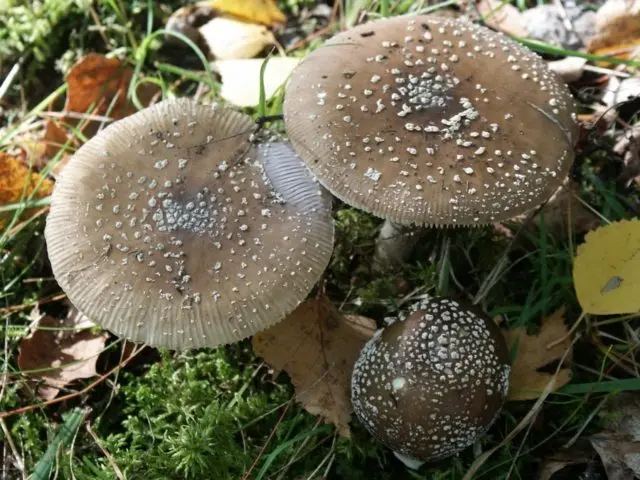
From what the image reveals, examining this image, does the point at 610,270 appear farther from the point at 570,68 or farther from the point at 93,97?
the point at 93,97

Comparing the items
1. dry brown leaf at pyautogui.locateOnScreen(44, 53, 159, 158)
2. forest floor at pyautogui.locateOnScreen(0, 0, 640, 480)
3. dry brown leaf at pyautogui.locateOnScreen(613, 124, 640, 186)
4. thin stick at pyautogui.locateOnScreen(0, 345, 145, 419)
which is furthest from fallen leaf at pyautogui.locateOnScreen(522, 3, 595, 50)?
thin stick at pyautogui.locateOnScreen(0, 345, 145, 419)

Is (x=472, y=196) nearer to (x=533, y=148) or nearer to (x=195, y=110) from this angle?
(x=533, y=148)

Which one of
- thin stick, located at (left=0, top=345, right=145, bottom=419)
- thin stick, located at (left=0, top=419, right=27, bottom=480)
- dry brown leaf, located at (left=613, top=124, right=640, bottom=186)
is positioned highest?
dry brown leaf, located at (left=613, top=124, right=640, bottom=186)

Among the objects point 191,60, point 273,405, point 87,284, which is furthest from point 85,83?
point 273,405

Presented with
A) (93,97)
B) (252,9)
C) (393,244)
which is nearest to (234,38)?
(252,9)

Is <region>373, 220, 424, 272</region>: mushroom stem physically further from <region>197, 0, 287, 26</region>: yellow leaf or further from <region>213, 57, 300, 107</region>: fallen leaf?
<region>197, 0, 287, 26</region>: yellow leaf

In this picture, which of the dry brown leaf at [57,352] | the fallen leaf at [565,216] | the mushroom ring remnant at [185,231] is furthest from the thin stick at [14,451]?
the fallen leaf at [565,216]
